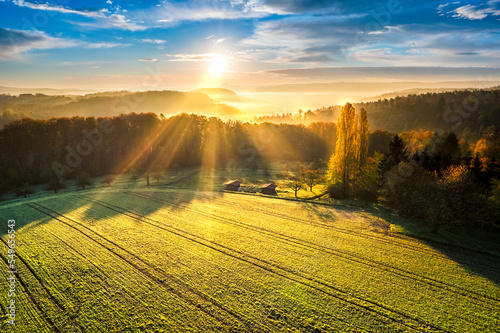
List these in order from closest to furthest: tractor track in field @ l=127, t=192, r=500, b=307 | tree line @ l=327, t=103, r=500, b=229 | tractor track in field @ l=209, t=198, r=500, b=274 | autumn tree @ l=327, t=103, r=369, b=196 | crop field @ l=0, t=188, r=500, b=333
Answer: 1. crop field @ l=0, t=188, r=500, b=333
2. tractor track in field @ l=127, t=192, r=500, b=307
3. tractor track in field @ l=209, t=198, r=500, b=274
4. tree line @ l=327, t=103, r=500, b=229
5. autumn tree @ l=327, t=103, r=369, b=196

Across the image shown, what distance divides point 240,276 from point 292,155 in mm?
90394

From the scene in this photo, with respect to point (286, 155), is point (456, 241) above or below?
below

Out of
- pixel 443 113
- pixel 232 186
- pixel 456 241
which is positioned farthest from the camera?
pixel 443 113

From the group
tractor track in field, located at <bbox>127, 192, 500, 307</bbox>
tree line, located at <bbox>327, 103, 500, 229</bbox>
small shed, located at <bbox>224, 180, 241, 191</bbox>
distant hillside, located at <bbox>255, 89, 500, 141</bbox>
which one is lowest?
tractor track in field, located at <bbox>127, 192, 500, 307</bbox>

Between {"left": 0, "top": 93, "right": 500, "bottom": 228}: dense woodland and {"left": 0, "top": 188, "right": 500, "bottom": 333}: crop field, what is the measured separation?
7289 mm

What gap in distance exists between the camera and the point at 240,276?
2623cm

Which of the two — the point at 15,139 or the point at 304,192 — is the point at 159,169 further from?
the point at 304,192

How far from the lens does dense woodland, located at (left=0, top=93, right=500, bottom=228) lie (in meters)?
38.2

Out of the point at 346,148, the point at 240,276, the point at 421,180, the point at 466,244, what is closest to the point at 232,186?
the point at 346,148

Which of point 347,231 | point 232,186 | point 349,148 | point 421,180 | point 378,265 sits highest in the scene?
point 349,148

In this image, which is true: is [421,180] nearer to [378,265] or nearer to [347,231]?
[347,231]

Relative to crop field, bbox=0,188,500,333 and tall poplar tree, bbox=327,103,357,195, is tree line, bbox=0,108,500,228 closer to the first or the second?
tall poplar tree, bbox=327,103,357,195

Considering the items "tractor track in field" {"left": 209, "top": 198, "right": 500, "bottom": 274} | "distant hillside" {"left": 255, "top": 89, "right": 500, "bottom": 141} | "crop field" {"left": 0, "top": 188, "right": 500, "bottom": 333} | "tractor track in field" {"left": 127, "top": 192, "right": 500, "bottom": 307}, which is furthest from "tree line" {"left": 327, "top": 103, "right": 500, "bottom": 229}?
"distant hillside" {"left": 255, "top": 89, "right": 500, "bottom": 141}

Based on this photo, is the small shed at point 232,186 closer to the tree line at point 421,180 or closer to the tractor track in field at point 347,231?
the tractor track in field at point 347,231
